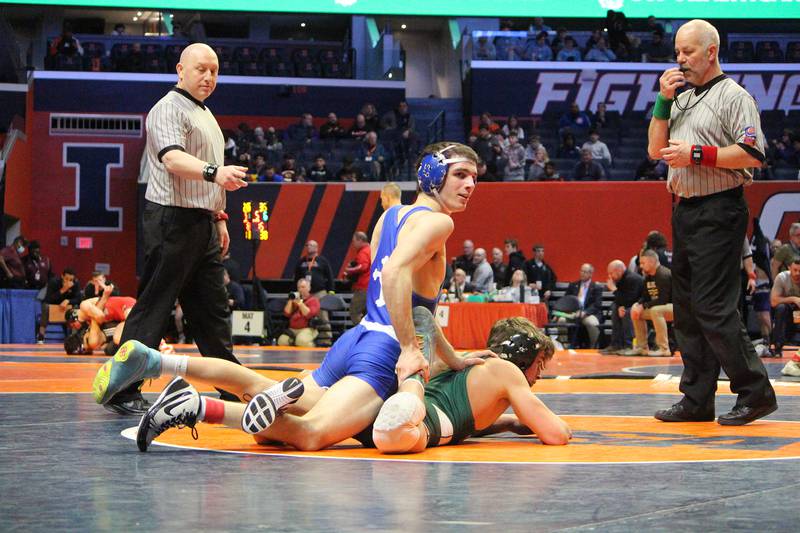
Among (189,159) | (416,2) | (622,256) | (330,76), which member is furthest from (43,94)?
(189,159)

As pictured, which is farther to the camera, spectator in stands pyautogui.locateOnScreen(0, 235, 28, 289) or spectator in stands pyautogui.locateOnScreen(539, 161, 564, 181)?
spectator in stands pyautogui.locateOnScreen(539, 161, 564, 181)

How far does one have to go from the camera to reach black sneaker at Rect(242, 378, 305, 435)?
3.39 meters

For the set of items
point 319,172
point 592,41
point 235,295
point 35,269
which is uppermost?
point 592,41

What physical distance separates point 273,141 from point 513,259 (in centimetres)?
607

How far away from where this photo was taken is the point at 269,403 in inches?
134

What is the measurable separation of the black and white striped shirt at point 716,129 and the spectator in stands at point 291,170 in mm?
14256

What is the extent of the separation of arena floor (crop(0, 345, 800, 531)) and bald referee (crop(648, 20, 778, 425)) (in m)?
0.21

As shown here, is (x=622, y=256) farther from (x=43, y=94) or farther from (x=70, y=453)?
(x=70, y=453)

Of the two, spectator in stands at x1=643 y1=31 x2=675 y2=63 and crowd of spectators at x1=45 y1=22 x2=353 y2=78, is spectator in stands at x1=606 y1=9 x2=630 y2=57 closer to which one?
spectator in stands at x1=643 y1=31 x2=675 y2=63

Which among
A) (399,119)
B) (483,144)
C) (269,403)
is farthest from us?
(399,119)

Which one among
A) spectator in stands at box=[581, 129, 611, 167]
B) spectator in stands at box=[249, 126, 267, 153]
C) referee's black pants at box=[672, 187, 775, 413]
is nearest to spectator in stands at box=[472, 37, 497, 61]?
spectator in stands at box=[581, 129, 611, 167]

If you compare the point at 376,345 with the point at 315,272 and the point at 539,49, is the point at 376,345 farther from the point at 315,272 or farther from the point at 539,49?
the point at 539,49

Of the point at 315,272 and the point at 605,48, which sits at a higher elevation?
the point at 605,48

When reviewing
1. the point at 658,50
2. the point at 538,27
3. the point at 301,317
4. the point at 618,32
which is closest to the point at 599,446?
the point at 301,317
